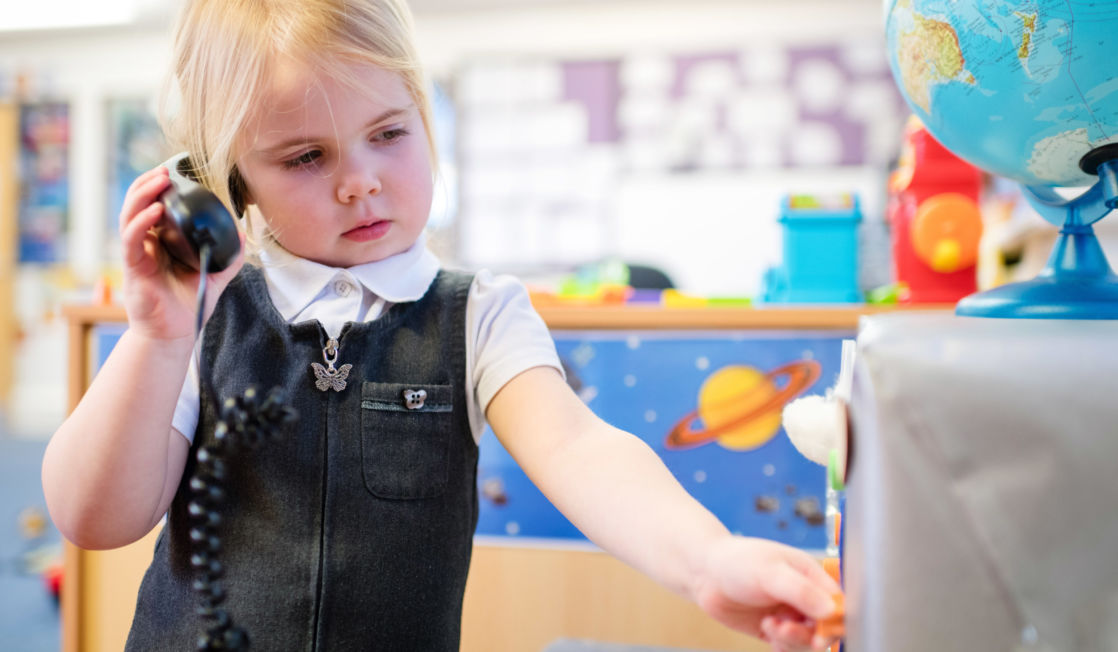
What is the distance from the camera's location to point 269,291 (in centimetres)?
66

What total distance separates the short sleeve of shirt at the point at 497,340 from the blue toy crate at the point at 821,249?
686mm

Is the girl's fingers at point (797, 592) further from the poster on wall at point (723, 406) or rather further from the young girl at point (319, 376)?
the poster on wall at point (723, 406)

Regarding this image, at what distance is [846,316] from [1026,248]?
869mm

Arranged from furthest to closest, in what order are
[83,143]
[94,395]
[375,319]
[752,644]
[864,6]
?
[83,143] → [864,6] → [752,644] → [375,319] → [94,395]

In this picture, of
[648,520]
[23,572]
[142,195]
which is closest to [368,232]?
[142,195]

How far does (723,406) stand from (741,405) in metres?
0.03

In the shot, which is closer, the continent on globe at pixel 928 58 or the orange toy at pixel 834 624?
the orange toy at pixel 834 624

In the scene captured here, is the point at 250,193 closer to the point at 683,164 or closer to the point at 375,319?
the point at 375,319

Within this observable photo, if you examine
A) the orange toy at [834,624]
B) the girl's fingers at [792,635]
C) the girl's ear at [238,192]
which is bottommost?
the girl's fingers at [792,635]

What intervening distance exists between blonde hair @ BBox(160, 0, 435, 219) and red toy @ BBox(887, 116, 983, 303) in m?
0.88

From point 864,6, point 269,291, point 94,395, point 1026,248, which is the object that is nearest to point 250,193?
point 269,291

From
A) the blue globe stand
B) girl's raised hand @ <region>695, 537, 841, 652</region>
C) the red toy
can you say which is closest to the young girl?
girl's raised hand @ <region>695, 537, 841, 652</region>

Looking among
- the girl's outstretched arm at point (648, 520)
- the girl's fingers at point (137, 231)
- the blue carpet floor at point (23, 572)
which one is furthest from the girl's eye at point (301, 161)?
the blue carpet floor at point (23, 572)

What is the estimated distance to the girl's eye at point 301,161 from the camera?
0.59 metres
